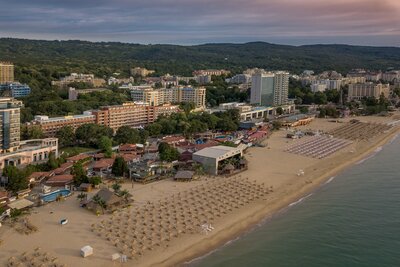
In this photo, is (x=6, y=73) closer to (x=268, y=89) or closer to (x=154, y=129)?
(x=154, y=129)

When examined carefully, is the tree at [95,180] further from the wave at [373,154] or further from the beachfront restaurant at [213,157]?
the wave at [373,154]

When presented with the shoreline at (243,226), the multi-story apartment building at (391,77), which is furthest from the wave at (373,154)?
the multi-story apartment building at (391,77)

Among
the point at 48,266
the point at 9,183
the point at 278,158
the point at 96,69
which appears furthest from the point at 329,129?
the point at 96,69

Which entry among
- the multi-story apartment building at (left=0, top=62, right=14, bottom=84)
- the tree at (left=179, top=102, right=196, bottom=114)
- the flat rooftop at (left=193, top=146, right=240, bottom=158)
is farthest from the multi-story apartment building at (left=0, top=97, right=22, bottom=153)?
the multi-story apartment building at (left=0, top=62, right=14, bottom=84)

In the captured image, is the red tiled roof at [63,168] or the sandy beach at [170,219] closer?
the sandy beach at [170,219]

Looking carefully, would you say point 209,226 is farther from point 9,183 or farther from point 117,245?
point 9,183

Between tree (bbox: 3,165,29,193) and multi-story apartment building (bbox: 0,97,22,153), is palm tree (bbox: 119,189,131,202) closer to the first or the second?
tree (bbox: 3,165,29,193)
